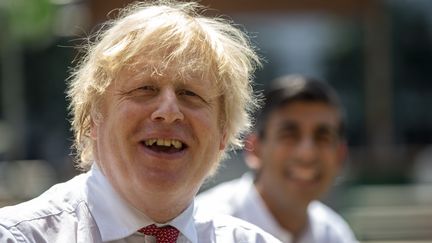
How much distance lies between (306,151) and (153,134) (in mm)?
2307

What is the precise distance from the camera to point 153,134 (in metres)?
2.49

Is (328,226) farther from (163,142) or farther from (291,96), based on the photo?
(163,142)

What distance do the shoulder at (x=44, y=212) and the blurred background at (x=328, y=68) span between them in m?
13.3

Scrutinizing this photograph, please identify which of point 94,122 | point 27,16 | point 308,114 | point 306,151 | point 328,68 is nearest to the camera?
point 94,122

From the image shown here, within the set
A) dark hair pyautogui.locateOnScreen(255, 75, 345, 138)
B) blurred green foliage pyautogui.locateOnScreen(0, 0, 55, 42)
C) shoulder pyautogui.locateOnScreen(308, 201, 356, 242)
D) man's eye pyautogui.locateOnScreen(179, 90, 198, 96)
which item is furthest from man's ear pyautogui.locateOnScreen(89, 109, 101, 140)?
blurred green foliage pyautogui.locateOnScreen(0, 0, 55, 42)

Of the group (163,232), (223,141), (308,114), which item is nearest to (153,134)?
(163,232)

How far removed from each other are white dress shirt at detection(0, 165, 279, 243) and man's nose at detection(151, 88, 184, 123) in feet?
0.78

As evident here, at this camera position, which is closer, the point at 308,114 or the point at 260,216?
the point at 260,216

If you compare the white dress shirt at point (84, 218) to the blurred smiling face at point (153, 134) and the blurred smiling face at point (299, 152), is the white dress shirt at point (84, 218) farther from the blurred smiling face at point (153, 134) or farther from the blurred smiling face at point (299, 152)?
the blurred smiling face at point (299, 152)

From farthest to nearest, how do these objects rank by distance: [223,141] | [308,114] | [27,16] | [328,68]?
[328,68] → [27,16] → [308,114] → [223,141]

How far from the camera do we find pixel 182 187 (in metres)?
2.58

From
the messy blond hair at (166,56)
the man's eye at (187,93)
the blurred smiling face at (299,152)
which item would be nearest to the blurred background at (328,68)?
the blurred smiling face at (299,152)

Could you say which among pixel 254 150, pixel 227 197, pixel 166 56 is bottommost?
pixel 227 197

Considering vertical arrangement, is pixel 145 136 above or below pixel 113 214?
above
